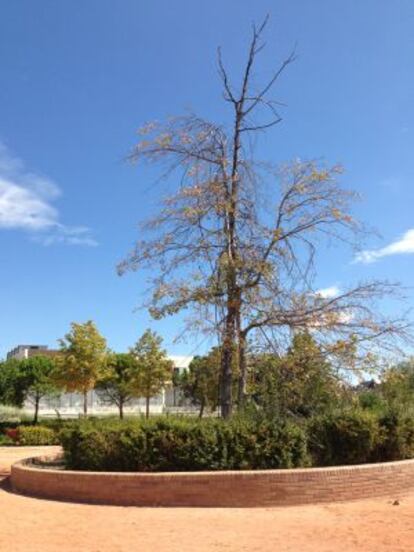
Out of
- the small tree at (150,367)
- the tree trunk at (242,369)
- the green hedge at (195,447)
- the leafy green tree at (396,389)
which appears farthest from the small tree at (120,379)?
the green hedge at (195,447)

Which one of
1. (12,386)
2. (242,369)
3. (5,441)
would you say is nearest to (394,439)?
(242,369)

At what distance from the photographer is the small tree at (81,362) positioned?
3409 centimetres

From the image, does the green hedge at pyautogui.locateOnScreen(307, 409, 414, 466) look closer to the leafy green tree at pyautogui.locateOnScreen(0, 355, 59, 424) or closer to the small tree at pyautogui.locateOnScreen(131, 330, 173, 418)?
the small tree at pyautogui.locateOnScreen(131, 330, 173, 418)

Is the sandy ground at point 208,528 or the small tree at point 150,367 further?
the small tree at point 150,367

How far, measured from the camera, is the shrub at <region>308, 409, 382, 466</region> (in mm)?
11211

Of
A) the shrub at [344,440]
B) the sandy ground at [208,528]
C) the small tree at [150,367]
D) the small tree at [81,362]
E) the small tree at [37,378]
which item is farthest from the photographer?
the small tree at [37,378]

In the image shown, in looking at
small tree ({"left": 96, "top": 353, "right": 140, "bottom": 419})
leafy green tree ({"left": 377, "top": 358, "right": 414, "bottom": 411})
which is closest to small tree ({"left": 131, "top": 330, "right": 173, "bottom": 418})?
small tree ({"left": 96, "top": 353, "right": 140, "bottom": 419})

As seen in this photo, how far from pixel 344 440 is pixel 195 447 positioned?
2.47 m

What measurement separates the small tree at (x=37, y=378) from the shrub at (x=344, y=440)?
3934 centimetres

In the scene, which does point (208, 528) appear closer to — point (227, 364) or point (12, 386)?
point (227, 364)

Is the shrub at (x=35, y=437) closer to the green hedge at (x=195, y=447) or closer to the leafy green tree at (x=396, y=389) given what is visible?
the leafy green tree at (x=396, y=389)

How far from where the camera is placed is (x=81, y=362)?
3397 cm

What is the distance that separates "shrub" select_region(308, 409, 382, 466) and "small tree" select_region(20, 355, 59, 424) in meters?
39.3

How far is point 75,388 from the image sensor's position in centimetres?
3441
